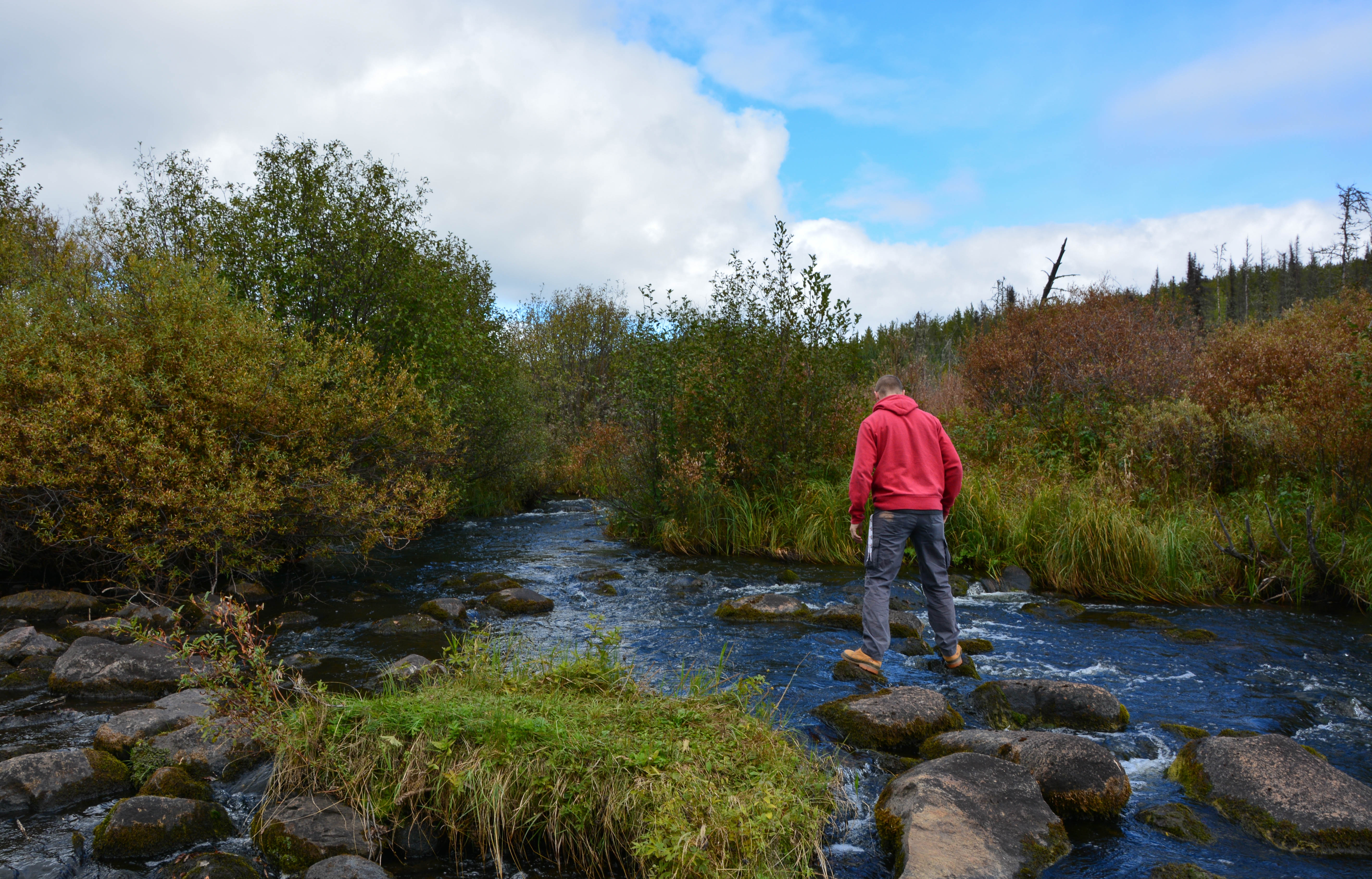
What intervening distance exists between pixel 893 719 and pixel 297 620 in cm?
725

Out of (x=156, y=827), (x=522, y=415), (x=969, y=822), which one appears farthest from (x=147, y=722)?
(x=522, y=415)

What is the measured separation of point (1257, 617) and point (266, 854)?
33.3 ft

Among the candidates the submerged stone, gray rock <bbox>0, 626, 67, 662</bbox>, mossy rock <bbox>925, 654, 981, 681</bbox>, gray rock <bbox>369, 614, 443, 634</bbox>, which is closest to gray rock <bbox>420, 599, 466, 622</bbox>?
gray rock <bbox>369, 614, 443, 634</bbox>

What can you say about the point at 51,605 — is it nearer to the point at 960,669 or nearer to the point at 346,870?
the point at 346,870

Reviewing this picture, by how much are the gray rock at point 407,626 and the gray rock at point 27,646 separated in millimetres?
2864

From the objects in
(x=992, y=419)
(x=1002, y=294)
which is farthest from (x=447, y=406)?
(x=1002, y=294)

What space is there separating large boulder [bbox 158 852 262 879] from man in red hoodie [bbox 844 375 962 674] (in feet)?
16.4

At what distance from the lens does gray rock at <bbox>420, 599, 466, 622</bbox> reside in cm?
938

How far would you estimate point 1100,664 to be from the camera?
7590 mm

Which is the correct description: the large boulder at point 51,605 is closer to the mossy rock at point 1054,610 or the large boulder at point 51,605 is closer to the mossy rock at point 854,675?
the mossy rock at point 854,675

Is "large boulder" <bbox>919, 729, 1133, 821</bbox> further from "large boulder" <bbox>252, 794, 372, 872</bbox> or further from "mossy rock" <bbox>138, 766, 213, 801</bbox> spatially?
"mossy rock" <bbox>138, 766, 213, 801</bbox>

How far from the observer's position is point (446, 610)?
9438mm

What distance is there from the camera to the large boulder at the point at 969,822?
3.82 m

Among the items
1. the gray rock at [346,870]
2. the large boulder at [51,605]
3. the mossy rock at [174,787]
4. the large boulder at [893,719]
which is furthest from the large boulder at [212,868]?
the large boulder at [51,605]
